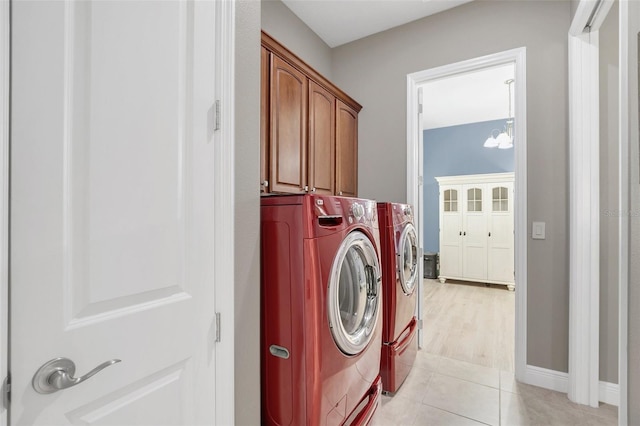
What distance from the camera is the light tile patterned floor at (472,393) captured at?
1786 mm

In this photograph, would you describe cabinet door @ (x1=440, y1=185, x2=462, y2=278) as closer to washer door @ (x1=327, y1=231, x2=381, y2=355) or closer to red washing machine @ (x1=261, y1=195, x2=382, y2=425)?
washer door @ (x1=327, y1=231, x2=381, y2=355)

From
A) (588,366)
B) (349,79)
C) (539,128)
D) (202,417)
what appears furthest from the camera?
(349,79)

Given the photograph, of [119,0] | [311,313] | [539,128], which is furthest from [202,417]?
[539,128]

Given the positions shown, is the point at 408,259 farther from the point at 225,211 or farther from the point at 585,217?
the point at 225,211

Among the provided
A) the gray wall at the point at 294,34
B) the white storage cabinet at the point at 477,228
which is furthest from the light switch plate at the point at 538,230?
the white storage cabinet at the point at 477,228

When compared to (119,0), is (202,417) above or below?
below

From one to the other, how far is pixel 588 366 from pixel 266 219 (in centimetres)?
222

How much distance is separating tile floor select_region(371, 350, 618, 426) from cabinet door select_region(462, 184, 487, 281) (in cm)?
306

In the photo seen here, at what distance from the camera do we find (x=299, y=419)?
121cm

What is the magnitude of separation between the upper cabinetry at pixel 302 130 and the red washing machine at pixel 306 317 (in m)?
0.68

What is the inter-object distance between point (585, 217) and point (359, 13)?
7.51 feet

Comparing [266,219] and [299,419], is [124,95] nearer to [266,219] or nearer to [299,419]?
[266,219]

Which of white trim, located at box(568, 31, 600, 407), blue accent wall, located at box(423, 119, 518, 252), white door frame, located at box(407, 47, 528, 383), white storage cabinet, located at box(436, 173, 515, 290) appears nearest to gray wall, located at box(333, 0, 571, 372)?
white door frame, located at box(407, 47, 528, 383)

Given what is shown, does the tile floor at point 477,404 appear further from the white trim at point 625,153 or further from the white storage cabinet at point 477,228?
the white storage cabinet at point 477,228
